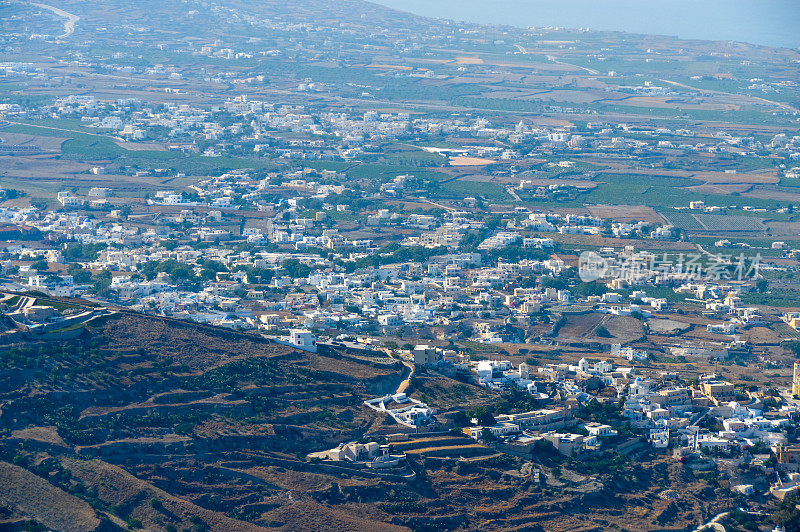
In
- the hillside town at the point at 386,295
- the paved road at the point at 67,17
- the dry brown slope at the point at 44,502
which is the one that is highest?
the paved road at the point at 67,17

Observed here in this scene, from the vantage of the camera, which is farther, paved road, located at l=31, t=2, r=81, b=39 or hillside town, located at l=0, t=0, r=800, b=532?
paved road, located at l=31, t=2, r=81, b=39

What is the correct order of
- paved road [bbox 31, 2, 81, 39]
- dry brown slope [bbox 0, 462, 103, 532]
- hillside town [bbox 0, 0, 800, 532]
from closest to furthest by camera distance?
dry brown slope [bbox 0, 462, 103, 532]
hillside town [bbox 0, 0, 800, 532]
paved road [bbox 31, 2, 81, 39]

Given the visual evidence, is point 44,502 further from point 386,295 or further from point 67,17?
point 67,17

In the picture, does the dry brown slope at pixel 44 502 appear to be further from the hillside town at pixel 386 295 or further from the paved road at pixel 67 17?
the paved road at pixel 67 17

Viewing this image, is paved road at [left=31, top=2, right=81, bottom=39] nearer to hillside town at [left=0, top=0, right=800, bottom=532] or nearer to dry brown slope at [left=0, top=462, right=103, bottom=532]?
hillside town at [left=0, top=0, right=800, bottom=532]

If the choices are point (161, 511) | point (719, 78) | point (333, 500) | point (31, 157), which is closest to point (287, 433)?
point (333, 500)

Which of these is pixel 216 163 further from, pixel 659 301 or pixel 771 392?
pixel 771 392

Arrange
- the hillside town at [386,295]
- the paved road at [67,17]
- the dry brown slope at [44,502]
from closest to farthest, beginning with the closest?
the dry brown slope at [44,502] < the hillside town at [386,295] < the paved road at [67,17]

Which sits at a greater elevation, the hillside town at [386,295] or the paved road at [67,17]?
the paved road at [67,17]

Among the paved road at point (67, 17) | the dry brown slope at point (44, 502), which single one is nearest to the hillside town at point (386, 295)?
the dry brown slope at point (44, 502)

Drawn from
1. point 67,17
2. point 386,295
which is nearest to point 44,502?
point 386,295

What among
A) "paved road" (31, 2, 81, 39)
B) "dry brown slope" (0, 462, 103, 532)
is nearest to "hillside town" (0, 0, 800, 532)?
"dry brown slope" (0, 462, 103, 532)

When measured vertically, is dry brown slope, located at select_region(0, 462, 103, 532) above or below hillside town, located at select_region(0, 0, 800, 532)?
above
